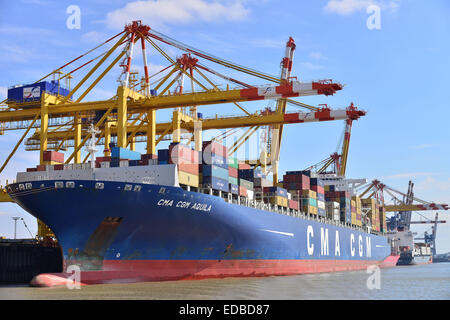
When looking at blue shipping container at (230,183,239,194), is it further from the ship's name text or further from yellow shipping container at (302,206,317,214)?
yellow shipping container at (302,206,317,214)

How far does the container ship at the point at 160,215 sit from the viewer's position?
26406mm

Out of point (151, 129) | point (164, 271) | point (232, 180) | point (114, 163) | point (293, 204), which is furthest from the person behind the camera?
point (293, 204)

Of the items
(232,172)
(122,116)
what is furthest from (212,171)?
(122,116)

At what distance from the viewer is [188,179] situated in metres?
29.7

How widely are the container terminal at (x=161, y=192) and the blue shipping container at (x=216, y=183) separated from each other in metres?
0.10

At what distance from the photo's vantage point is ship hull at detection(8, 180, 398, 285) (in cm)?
2633

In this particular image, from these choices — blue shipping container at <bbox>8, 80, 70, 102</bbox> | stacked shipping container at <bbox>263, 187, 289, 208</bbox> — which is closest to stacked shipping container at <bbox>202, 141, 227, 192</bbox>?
stacked shipping container at <bbox>263, 187, 289, 208</bbox>

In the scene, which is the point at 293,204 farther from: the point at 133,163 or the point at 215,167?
the point at 133,163

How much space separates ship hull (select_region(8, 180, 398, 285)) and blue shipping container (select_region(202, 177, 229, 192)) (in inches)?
37.3

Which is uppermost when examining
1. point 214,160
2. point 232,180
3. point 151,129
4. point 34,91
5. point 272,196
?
point 34,91

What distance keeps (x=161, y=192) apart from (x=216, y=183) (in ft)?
15.7

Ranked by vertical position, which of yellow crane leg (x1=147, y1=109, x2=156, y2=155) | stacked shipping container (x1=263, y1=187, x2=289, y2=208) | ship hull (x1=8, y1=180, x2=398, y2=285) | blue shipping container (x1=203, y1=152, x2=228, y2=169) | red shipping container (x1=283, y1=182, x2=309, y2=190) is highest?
yellow crane leg (x1=147, y1=109, x2=156, y2=155)
